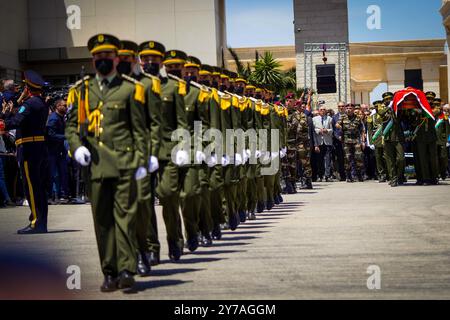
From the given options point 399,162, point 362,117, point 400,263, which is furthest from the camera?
point 362,117

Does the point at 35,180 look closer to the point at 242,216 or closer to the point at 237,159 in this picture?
the point at 237,159

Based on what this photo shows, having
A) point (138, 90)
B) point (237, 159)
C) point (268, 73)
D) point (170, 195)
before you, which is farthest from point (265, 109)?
point (268, 73)

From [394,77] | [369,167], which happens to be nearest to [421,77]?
[394,77]

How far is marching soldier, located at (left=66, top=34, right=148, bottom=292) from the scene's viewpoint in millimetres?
8867

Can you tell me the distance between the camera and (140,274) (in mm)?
9922

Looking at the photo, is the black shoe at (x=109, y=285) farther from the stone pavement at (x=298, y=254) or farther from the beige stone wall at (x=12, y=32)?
the beige stone wall at (x=12, y=32)

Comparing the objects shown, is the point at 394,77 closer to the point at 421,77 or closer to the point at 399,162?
the point at 421,77

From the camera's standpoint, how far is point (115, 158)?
29.6 feet

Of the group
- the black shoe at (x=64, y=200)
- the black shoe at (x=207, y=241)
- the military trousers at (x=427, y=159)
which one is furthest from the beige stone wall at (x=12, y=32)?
the black shoe at (x=207, y=241)

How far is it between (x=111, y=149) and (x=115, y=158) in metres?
0.12

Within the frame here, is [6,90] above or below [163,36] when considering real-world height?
below

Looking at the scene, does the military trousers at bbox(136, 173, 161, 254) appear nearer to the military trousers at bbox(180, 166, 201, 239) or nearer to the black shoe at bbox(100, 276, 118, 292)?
the black shoe at bbox(100, 276, 118, 292)

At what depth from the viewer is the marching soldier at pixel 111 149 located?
8.87m

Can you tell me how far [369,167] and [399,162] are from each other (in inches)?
198
